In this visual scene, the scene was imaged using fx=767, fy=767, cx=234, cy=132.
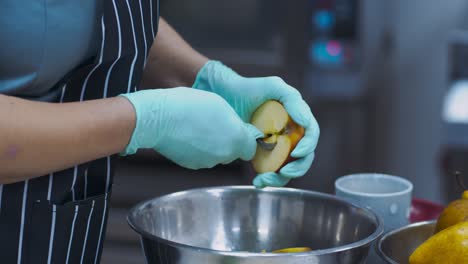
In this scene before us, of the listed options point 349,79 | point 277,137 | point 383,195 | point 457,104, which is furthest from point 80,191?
point 457,104

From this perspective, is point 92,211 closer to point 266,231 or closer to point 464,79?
point 266,231

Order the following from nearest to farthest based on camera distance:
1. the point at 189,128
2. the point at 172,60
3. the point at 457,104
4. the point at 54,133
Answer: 1. the point at 54,133
2. the point at 189,128
3. the point at 172,60
4. the point at 457,104

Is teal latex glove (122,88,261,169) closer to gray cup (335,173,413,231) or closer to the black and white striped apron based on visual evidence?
the black and white striped apron

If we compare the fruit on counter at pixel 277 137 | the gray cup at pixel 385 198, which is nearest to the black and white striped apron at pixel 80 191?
the fruit on counter at pixel 277 137

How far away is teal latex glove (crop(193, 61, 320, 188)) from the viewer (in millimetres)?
1144

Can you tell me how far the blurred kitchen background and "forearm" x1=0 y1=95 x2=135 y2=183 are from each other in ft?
5.12

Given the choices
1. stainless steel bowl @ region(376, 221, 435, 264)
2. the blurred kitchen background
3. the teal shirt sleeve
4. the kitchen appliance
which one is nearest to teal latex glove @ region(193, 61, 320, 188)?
stainless steel bowl @ region(376, 221, 435, 264)

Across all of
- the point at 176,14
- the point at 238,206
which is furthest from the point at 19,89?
the point at 176,14

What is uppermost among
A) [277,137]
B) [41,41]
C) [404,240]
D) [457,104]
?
[41,41]

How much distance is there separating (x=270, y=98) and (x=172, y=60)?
268mm

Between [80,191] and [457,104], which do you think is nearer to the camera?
[80,191]

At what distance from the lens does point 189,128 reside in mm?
1119

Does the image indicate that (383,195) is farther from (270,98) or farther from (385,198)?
(270,98)

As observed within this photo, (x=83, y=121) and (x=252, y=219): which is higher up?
(x=83, y=121)
